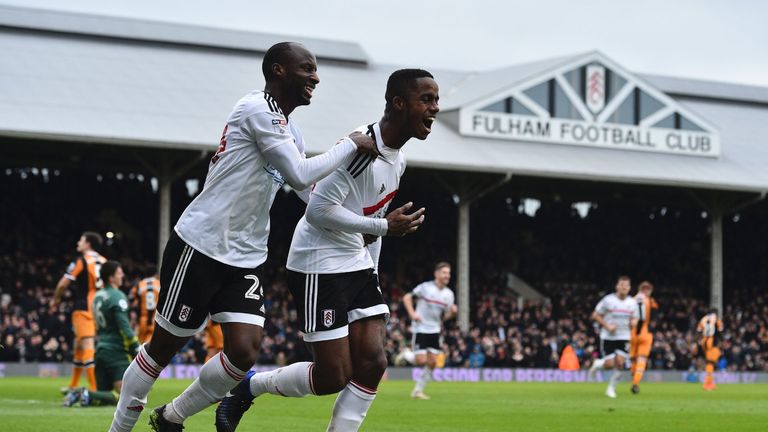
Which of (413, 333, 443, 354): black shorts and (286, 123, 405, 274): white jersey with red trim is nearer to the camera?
(286, 123, 405, 274): white jersey with red trim

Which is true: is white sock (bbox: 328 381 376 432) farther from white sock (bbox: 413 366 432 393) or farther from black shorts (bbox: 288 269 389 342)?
white sock (bbox: 413 366 432 393)

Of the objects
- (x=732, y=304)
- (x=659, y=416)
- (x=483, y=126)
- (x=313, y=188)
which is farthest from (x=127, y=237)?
(x=313, y=188)

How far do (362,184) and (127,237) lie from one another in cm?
3204

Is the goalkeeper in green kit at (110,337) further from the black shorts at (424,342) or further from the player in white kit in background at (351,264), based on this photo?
the black shorts at (424,342)

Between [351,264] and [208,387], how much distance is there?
4.00 feet

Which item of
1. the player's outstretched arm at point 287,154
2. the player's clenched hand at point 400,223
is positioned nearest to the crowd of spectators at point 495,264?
the player's clenched hand at point 400,223

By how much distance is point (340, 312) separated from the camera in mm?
8164

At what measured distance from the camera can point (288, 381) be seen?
841cm

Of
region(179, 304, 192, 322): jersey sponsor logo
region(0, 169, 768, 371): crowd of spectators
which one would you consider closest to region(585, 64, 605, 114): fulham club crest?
region(0, 169, 768, 371): crowd of spectators

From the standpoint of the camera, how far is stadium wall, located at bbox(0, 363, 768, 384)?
97.2ft

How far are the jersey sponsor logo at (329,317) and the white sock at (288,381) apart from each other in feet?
1.07

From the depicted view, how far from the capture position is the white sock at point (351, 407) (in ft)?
26.3

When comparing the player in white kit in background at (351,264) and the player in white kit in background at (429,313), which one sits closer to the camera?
the player in white kit in background at (351,264)

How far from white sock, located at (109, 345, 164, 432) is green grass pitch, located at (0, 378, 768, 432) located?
3.96m
